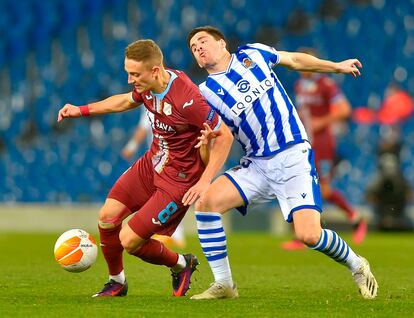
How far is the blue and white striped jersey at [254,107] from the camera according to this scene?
6.78 metres

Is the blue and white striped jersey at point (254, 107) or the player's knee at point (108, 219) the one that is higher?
the blue and white striped jersey at point (254, 107)

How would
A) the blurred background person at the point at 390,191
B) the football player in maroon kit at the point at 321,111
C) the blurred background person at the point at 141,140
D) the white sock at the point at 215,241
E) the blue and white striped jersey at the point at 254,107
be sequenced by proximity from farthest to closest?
the blurred background person at the point at 390,191
the football player in maroon kit at the point at 321,111
the blurred background person at the point at 141,140
the blue and white striped jersey at the point at 254,107
the white sock at the point at 215,241

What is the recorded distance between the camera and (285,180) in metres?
6.76

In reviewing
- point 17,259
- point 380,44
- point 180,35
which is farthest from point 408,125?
point 17,259

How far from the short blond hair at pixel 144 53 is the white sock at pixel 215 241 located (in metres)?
1.06

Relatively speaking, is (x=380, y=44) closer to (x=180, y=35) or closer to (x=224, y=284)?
(x=180, y=35)

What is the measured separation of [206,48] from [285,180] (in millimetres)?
1039

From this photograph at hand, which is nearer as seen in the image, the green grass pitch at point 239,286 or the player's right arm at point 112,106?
the green grass pitch at point 239,286

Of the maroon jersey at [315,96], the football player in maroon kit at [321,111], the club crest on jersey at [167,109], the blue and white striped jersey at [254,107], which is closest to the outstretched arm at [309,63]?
the blue and white striped jersey at [254,107]

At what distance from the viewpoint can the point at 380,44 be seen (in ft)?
58.2

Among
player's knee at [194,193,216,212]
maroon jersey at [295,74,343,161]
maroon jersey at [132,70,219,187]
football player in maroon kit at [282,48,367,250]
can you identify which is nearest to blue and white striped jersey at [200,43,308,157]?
maroon jersey at [132,70,219,187]

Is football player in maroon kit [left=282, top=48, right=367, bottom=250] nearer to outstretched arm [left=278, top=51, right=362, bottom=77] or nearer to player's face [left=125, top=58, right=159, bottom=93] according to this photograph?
outstretched arm [left=278, top=51, right=362, bottom=77]

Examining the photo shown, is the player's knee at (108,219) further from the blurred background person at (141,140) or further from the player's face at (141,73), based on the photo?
the blurred background person at (141,140)

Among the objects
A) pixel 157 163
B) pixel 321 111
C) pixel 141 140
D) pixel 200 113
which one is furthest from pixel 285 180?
pixel 321 111
